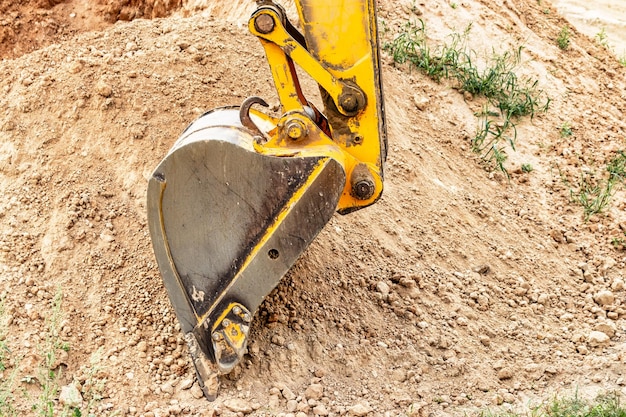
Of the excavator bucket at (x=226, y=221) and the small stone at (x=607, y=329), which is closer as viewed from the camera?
the excavator bucket at (x=226, y=221)

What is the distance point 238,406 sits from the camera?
3.62 metres

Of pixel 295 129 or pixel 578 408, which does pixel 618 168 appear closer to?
pixel 578 408

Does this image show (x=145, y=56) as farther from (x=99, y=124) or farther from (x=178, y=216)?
(x=178, y=216)

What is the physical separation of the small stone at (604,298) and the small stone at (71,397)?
3.05m

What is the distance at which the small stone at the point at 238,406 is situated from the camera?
3.61 metres

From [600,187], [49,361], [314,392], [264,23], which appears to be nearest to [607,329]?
[600,187]

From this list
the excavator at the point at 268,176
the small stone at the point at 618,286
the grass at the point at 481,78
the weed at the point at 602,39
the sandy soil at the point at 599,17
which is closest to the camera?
the excavator at the point at 268,176

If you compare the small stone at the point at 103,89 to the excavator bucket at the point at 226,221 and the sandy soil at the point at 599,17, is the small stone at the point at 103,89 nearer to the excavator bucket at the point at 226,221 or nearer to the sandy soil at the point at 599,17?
the excavator bucket at the point at 226,221

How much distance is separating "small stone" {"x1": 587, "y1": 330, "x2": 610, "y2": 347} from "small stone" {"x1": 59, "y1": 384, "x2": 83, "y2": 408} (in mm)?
2739

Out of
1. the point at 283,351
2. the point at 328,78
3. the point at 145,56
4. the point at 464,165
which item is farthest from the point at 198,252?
the point at 464,165

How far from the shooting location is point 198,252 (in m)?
3.58

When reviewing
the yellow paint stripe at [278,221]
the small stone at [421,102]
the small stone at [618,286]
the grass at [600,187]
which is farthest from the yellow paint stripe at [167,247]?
the grass at [600,187]

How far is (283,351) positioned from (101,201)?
1.44 m

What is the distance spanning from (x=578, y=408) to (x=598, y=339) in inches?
34.2
